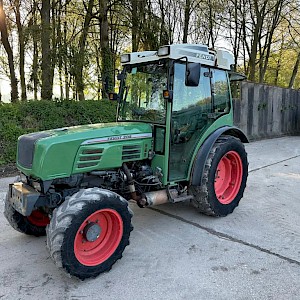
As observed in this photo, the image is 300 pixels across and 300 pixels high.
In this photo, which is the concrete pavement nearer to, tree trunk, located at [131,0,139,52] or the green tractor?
the green tractor

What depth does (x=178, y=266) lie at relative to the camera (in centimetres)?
277

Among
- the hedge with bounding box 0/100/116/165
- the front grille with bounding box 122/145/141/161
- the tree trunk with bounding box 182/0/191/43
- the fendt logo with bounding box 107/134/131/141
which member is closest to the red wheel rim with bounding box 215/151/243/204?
the front grille with bounding box 122/145/141/161

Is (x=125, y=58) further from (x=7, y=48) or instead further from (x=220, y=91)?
(x=7, y=48)

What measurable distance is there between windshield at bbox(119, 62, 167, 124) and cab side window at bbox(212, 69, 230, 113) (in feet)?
2.44

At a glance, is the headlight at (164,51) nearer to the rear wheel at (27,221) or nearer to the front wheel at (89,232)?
the front wheel at (89,232)

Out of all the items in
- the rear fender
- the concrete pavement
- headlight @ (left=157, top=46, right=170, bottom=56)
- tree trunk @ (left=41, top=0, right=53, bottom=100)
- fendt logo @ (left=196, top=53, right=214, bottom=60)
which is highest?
tree trunk @ (left=41, top=0, right=53, bottom=100)

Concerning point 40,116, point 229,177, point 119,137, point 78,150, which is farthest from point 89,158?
point 40,116

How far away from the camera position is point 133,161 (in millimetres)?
3316

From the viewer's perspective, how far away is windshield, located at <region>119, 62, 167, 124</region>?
339cm

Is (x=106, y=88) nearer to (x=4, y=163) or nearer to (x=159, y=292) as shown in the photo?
(x=159, y=292)

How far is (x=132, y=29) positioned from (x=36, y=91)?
3.49 m

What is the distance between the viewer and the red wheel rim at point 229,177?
159 inches

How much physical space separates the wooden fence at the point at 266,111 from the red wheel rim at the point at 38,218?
8.08 m

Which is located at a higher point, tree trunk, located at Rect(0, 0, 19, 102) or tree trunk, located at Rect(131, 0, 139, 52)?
tree trunk, located at Rect(131, 0, 139, 52)
